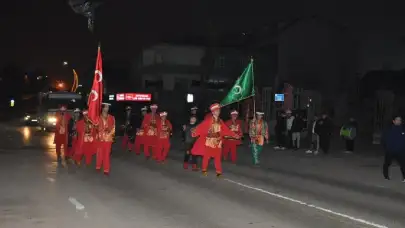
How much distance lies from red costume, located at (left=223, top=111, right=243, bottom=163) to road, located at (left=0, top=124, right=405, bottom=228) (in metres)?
1.63

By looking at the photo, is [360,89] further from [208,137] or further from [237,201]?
[237,201]

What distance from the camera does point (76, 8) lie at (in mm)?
20344

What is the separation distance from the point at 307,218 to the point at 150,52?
5315cm

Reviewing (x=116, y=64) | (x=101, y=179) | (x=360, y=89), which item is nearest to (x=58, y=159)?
(x=101, y=179)

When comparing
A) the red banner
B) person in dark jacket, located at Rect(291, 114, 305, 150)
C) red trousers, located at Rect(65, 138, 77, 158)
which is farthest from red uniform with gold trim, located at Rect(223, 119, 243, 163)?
the red banner

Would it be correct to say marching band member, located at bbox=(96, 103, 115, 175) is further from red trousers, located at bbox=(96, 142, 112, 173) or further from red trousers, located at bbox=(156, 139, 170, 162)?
red trousers, located at bbox=(156, 139, 170, 162)

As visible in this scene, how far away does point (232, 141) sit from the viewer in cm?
1816

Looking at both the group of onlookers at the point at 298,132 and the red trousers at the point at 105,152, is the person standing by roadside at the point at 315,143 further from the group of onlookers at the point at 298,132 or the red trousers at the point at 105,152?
the red trousers at the point at 105,152

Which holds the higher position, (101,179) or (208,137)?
(208,137)

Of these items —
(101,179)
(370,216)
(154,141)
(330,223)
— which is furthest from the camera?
(154,141)

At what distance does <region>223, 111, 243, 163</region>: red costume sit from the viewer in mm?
17094

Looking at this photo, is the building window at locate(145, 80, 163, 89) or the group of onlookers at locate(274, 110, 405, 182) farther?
the building window at locate(145, 80, 163, 89)

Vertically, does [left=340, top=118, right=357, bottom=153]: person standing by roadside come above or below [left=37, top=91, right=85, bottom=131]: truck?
below

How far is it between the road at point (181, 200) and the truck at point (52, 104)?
69.4 ft
